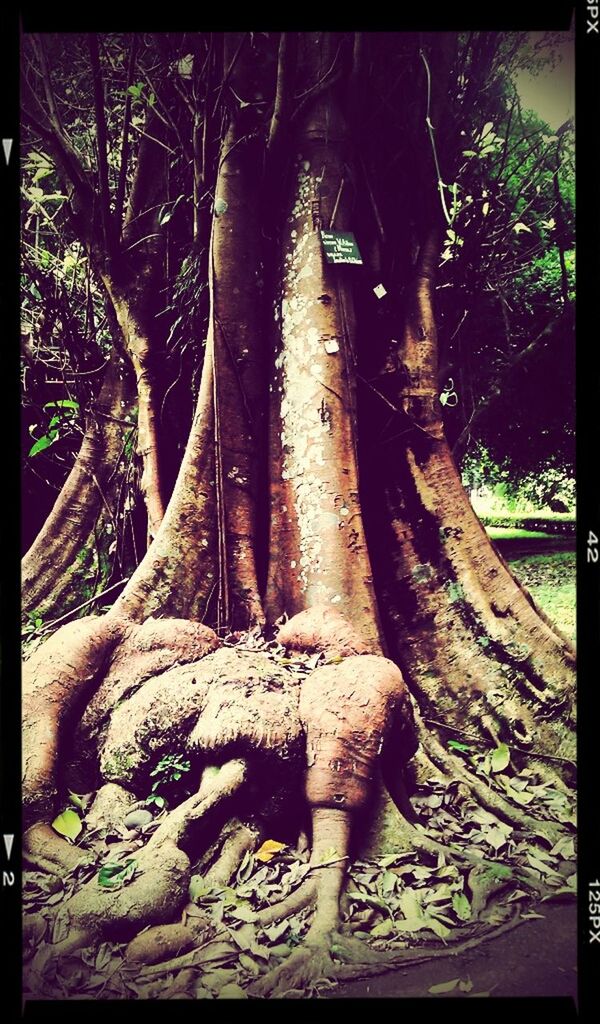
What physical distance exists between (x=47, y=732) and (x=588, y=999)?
220 cm

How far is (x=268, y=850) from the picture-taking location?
2482mm

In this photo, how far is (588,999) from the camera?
7.59ft

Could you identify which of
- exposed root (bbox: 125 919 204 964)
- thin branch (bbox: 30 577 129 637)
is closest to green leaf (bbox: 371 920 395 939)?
exposed root (bbox: 125 919 204 964)

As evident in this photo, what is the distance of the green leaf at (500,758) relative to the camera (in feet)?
9.47

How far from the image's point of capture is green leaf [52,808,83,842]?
2600 mm

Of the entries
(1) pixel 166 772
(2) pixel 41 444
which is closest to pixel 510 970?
(1) pixel 166 772

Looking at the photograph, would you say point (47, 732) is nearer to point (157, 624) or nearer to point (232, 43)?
point (157, 624)

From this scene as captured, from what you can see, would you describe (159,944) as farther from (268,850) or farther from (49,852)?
(49,852)

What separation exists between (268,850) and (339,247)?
8.48 ft

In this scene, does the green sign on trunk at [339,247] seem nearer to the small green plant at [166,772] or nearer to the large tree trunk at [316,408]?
the large tree trunk at [316,408]

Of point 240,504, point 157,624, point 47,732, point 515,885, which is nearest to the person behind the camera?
point 515,885

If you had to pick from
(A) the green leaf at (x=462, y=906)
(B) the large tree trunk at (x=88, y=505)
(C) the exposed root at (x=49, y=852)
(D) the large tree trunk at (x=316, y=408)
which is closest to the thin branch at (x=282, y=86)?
(D) the large tree trunk at (x=316, y=408)

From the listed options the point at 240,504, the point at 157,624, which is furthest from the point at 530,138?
the point at 157,624

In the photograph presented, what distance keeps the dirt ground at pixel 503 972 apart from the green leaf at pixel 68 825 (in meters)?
1.10
